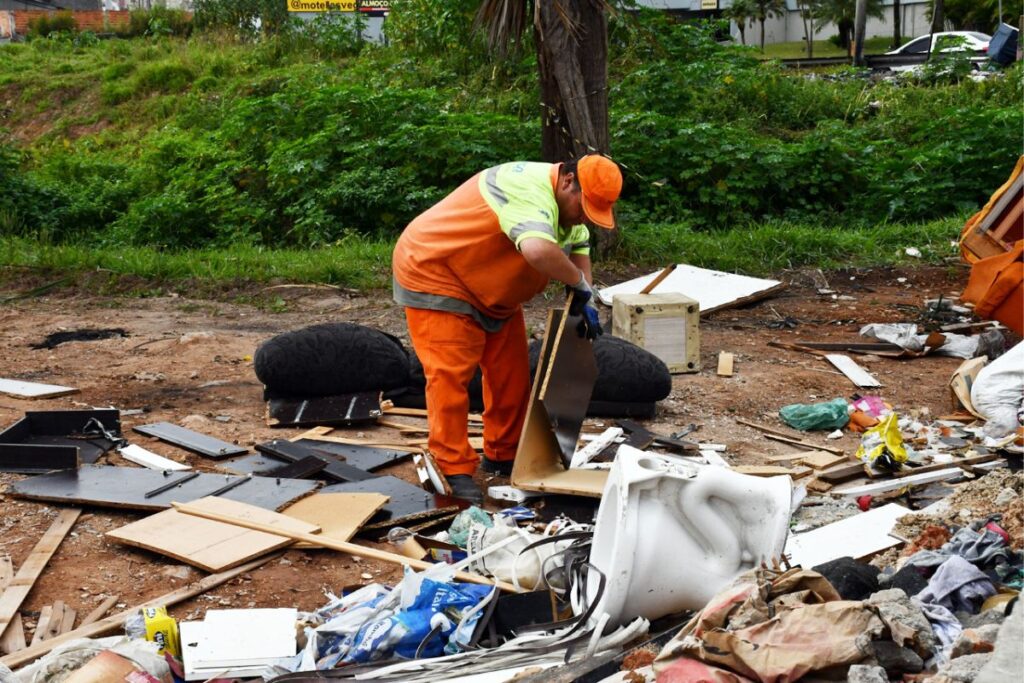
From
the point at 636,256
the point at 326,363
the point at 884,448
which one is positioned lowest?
the point at 884,448

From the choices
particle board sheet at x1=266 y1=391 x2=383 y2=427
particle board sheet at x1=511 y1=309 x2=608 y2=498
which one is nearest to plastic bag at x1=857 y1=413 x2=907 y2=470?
particle board sheet at x1=511 y1=309 x2=608 y2=498

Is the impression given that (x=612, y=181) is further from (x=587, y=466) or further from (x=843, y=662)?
(x=843, y=662)

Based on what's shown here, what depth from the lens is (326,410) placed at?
6.70 m

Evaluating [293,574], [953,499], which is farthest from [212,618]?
[953,499]

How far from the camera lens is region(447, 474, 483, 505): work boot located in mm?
5400

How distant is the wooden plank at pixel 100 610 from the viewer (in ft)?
13.8

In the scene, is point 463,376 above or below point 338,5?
below

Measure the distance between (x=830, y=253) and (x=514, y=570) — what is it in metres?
7.68

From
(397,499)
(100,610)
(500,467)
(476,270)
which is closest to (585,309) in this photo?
(476,270)

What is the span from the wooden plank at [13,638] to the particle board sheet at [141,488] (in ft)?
3.25

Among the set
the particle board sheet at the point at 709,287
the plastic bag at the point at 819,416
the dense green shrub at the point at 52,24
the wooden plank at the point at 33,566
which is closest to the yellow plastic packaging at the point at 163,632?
the wooden plank at the point at 33,566

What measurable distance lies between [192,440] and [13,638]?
2.18 m

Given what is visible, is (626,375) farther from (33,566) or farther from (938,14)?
(938,14)

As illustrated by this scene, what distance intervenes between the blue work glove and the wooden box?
6.61 feet
